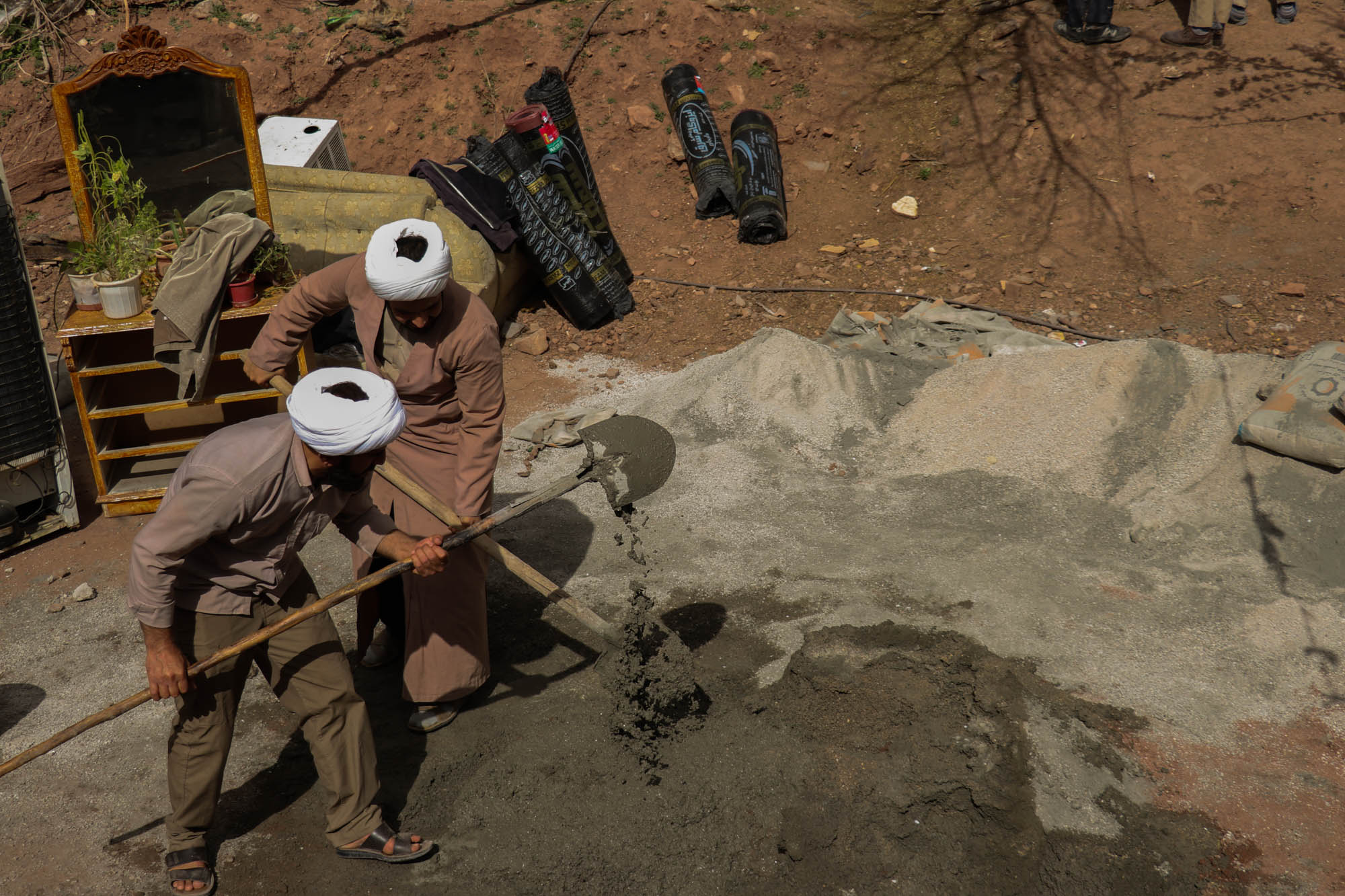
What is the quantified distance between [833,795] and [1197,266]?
21.1ft

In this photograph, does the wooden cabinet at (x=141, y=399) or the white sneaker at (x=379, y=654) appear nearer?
the white sneaker at (x=379, y=654)

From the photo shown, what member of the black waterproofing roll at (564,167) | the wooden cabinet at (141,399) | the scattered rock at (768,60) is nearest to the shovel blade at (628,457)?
the wooden cabinet at (141,399)

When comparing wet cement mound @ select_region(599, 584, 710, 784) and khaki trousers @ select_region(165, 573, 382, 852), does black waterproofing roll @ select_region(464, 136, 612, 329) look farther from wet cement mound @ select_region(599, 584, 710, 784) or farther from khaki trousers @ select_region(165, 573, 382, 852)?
khaki trousers @ select_region(165, 573, 382, 852)

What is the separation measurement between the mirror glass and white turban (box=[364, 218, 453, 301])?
296cm

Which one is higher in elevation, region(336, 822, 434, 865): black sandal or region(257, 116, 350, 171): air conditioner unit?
region(257, 116, 350, 171): air conditioner unit

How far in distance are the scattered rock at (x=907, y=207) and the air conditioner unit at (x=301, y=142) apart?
4.90 meters

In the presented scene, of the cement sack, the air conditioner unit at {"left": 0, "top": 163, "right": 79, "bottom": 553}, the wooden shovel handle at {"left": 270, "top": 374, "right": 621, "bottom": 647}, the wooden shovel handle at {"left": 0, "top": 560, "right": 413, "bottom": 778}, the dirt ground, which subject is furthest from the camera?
the air conditioner unit at {"left": 0, "top": 163, "right": 79, "bottom": 553}

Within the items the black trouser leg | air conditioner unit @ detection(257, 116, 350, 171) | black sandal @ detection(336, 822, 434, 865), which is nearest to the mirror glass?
air conditioner unit @ detection(257, 116, 350, 171)

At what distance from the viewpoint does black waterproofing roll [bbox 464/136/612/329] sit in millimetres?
7430

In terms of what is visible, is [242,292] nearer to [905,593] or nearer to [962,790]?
[905,593]

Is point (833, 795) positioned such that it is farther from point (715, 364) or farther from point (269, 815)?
point (715, 364)

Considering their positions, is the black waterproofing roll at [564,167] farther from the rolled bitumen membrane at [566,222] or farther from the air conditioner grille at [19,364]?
the air conditioner grille at [19,364]

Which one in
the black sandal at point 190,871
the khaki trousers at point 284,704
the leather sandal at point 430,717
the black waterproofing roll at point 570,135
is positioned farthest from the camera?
the black waterproofing roll at point 570,135

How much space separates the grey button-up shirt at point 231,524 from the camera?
8.53 ft
